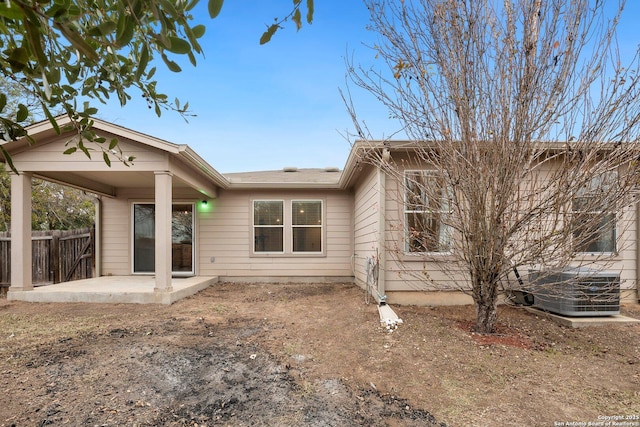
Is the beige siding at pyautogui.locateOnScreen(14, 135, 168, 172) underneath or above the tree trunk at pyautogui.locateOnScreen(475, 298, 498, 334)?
above

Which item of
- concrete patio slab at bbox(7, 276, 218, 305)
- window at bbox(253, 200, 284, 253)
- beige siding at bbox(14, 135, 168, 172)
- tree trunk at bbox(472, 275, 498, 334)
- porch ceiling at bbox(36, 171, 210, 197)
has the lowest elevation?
concrete patio slab at bbox(7, 276, 218, 305)

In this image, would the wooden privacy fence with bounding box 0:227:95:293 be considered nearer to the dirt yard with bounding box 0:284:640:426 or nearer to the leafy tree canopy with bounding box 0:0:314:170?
the dirt yard with bounding box 0:284:640:426

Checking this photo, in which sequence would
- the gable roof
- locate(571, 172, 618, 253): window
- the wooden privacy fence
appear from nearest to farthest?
locate(571, 172, 618, 253): window, the gable roof, the wooden privacy fence

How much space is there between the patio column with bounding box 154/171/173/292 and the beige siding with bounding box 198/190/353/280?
9.27 ft

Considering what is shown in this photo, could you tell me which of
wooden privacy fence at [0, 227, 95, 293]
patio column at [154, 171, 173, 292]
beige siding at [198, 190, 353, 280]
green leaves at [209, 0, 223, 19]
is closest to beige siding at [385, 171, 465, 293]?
beige siding at [198, 190, 353, 280]

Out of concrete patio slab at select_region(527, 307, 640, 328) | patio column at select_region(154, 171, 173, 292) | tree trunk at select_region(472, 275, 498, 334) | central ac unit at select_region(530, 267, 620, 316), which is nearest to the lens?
tree trunk at select_region(472, 275, 498, 334)

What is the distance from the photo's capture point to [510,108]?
3658 mm

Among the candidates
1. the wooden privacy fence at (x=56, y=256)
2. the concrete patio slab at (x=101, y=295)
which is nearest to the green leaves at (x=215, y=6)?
the concrete patio slab at (x=101, y=295)

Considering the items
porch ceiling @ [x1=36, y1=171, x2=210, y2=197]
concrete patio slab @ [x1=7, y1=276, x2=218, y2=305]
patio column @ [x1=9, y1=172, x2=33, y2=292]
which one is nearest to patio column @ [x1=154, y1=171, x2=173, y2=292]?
concrete patio slab @ [x1=7, y1=276, x2=218, y2=305]

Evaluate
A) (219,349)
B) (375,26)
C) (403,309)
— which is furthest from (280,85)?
(219,349)

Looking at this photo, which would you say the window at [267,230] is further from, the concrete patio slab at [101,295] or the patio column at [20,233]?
the patio column at [20,233]

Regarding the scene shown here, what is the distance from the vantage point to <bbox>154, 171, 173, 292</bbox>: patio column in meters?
5.81

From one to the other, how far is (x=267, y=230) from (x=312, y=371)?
587cm

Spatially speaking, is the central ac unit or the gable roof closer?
the central ac unit
